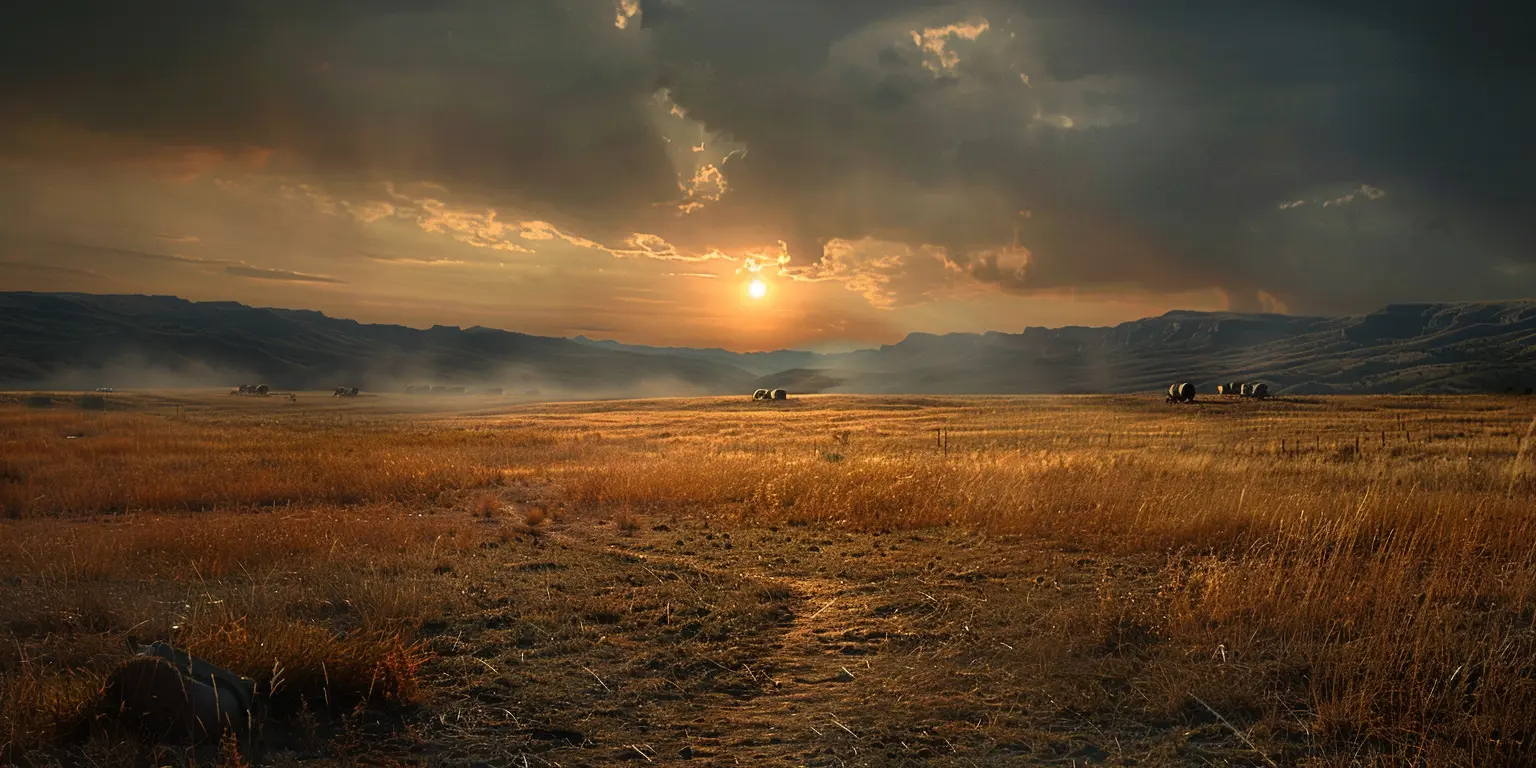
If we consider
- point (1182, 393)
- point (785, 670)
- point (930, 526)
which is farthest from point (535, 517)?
point (1182, 393)

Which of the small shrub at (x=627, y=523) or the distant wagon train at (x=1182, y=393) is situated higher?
the distant wagon train at (x=1182, y=393)

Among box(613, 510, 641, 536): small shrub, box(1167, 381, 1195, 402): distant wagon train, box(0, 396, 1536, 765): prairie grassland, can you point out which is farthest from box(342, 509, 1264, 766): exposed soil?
box(1167, 381, 1195, 402): distant wagon train

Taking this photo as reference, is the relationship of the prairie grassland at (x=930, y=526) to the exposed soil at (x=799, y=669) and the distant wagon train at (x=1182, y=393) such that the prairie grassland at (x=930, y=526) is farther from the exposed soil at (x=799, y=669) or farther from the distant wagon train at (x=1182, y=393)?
the distant wagon train at (x=1182, y=393)

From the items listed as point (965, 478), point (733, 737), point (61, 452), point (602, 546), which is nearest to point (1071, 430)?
point (965, 478)

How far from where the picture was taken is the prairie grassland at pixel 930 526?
570 cm

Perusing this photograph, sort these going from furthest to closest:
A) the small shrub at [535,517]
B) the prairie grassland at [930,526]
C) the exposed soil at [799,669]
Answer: the small shrub at [535,517], the prairie grassland at [930,526], the exposed soil at [799,669]

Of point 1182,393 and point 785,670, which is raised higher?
point 1182,393

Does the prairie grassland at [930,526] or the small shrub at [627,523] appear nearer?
the prairie grassland at [930,526]

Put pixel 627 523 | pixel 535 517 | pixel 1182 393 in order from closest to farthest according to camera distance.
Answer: pixel 627 523
pixel 535 517
pixel 1182 393

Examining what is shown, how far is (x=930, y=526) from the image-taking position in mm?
13867

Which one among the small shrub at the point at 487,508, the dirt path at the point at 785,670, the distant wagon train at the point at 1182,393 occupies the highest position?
the distant wagon train at the point at 1182,393

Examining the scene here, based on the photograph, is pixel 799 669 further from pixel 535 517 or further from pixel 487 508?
pixel 487 508

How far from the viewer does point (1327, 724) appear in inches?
208

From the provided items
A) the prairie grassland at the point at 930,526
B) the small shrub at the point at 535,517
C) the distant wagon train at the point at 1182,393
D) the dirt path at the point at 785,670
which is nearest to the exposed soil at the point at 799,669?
the dirt path at the point at 785,670
